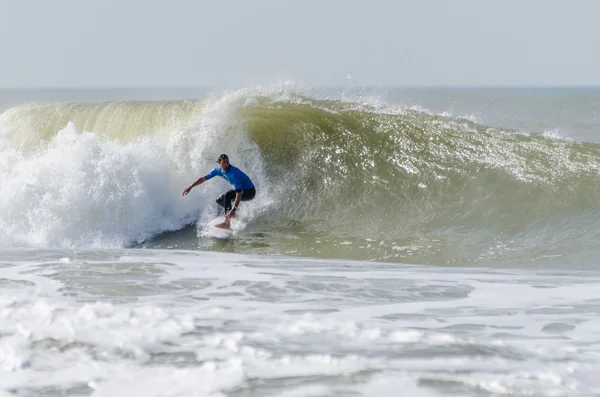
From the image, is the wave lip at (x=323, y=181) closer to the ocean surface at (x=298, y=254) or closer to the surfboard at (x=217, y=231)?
the ocean surface at (x=298, y=254)

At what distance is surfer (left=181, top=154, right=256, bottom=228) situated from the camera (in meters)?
9.88

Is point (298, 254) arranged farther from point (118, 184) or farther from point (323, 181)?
point (118, 184)

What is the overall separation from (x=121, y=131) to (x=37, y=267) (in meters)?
6.98

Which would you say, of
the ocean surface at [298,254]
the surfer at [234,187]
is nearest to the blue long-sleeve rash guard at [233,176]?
the surfer at [234,187]

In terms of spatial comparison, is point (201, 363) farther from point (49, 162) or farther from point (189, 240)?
point (49, 162)

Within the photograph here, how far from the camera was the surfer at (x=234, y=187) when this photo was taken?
32.4 feet

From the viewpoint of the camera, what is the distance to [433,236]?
31.3 ft

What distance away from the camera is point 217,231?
9992mm

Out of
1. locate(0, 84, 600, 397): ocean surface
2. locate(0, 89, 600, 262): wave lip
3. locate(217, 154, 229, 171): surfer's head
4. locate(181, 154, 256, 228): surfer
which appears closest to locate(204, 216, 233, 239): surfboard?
locate(181, 154, 256, 228): surfer

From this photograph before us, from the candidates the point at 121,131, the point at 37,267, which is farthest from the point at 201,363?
the point at 121,131

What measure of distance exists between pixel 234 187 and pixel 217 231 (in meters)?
0.67

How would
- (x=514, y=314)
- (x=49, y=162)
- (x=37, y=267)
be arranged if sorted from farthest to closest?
(x=49, y=162)
(x=37, y=267)
(x=514, y=314)

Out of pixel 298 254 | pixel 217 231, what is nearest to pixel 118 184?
pixel 217 231

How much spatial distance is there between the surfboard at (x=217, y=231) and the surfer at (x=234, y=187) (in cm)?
6
